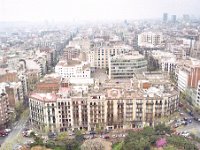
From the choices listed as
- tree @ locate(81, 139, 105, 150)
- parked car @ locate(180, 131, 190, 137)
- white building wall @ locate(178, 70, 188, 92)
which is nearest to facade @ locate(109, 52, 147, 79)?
white building wall @ locate(178, 70, 188, 92)


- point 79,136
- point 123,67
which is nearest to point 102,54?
point 123,67

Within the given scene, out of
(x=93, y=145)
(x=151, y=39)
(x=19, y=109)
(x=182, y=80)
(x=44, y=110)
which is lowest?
(x=19, y=109)

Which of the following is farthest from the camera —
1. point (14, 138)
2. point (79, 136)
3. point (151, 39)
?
point (151, 39)

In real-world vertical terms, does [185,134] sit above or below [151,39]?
below

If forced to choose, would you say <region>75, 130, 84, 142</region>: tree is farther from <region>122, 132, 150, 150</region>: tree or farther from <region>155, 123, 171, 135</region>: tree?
<region>155, 123, 171, 135</region>: tree

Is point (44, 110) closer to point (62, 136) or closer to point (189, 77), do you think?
point (62, 136)

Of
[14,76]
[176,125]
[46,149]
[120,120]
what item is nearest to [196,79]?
[176,125]

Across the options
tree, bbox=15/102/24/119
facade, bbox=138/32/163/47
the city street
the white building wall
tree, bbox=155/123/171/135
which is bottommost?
the city street

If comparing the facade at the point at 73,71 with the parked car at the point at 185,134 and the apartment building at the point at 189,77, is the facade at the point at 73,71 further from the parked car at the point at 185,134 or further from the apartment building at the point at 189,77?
the parked car at the point at 185,134

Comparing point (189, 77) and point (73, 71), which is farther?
point (73, 71)
